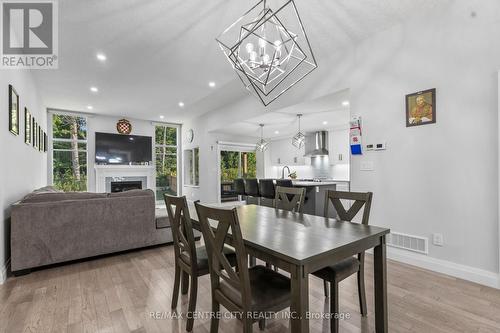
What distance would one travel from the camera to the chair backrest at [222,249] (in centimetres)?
122

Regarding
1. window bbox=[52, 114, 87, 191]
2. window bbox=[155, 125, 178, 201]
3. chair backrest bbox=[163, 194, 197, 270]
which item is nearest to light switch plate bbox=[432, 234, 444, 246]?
chair backrest bbox=[163, 194, 197, 270]

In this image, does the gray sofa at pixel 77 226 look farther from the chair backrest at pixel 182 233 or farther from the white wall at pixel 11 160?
the chair backrest at pixel 182 233

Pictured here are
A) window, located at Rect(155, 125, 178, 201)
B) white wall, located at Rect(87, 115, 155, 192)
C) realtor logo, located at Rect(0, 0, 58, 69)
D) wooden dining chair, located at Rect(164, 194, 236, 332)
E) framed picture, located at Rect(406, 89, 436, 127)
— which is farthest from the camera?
window, located at Rect(155, 125, 178, 201)

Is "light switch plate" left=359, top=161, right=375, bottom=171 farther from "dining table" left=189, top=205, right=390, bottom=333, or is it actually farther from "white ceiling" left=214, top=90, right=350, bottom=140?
"dining table" left=189, top=205, right=390, bottom=333

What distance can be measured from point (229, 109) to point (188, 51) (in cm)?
284

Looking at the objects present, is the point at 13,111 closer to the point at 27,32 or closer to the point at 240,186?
the point at 27,32

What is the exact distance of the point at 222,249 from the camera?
53.7 inches

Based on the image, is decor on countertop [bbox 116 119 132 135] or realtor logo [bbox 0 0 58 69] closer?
realtor logo [bbox 0 0 58 69]

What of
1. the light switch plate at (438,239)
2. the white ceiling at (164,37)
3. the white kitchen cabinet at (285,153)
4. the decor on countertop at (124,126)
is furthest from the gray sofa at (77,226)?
the white kitchen cabinet at (285,153)

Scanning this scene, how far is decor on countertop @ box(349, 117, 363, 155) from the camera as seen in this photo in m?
3.37

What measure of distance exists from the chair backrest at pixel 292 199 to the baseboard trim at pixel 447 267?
152cm

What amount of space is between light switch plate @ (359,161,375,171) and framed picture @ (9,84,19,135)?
4.44 metres

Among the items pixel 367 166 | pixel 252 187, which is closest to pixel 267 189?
pixel 252 187

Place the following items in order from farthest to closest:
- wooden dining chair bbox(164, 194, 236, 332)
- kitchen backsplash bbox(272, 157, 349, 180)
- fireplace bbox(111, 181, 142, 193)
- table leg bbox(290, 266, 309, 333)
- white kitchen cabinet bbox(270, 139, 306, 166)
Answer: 1. white kitchen cabinet bbox(270, 139, 306, 166)
2. fireplace bbox(111, 181, 142, 193)
3. kitchen backsplash bbox(272, 157, 349, 180)
4. wooden dining chair bbox(164, 194, 236, 332)
5. table leg bbox(290, 266, 309, 333)
